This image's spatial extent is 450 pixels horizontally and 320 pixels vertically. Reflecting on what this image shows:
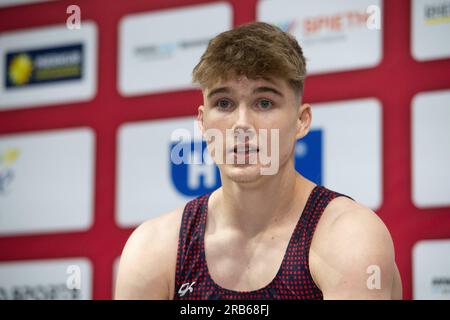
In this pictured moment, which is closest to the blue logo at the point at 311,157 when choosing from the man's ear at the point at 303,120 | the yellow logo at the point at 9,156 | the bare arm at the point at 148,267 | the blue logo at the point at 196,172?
the blue logo at the point at 196,172

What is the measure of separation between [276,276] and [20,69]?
223 cm

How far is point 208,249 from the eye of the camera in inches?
78.2

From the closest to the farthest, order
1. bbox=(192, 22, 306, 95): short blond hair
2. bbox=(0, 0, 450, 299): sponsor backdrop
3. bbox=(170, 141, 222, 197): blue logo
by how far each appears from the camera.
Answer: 1. bbox=(192, 22, 306, 95): short blond hair
2. bbox=(0, 0, 450, 299): sponsor backdrop
3. bbox=(170, 141, 222, 197): blue logo

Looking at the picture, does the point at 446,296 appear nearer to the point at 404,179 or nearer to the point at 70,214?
the point at 404,179

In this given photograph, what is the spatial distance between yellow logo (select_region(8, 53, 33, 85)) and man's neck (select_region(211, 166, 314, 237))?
6.37 ft

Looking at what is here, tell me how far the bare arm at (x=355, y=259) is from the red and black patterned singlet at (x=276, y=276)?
0.13ft

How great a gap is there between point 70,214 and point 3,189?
41 cm

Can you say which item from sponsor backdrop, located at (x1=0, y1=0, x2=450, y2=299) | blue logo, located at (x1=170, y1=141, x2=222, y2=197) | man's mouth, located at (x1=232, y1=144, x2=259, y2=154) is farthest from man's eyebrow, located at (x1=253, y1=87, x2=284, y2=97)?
blue logo, located at (x1=170, y1=141, x2=222, y2=197)

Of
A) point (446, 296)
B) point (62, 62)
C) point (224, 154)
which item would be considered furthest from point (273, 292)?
point (62, 62)

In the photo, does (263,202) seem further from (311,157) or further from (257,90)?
(311,157)

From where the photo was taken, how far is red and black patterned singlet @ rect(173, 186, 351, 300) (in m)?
1.86

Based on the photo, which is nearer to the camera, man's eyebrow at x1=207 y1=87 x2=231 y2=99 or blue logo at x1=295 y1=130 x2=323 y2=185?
man's eyebrow at x1=207 y1=87 x2=231 y2=99

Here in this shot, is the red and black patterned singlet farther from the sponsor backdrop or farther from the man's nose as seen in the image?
the sponsor backdrop
